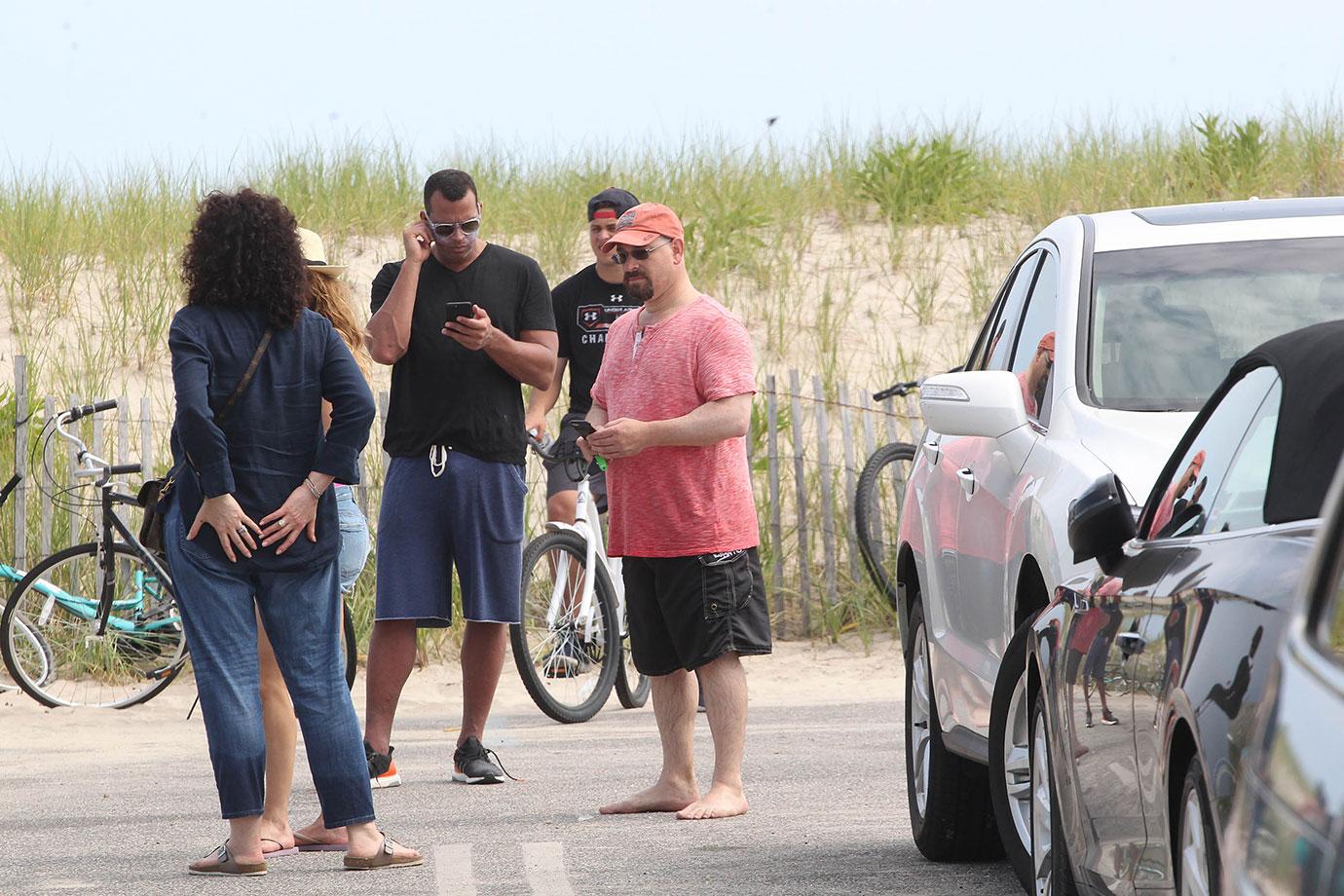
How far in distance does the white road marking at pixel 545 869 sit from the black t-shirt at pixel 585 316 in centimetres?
386

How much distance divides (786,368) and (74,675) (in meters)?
9.12

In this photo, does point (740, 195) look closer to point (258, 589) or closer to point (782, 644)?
point (782, 644)

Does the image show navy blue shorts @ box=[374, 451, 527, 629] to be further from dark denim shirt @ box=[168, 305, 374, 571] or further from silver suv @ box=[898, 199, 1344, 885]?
silver suv @ box=[898, 199, 1344, 885]

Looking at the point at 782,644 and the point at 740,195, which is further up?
the point at 740,195

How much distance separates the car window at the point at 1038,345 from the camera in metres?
5.89

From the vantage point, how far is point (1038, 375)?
5.98m

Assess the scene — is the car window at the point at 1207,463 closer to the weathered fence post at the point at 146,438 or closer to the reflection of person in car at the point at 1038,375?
the reflection of person in car at the point at 1038,375

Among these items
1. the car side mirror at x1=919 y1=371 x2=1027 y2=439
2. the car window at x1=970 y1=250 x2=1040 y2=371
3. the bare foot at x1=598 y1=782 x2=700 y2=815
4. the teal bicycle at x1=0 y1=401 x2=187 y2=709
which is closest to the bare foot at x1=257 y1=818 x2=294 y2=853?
the bare foot at x1=598 y1=782 x2=700 y2=815

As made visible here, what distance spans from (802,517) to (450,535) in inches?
240

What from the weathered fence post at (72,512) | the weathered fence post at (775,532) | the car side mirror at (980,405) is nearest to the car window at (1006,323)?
the car side mirror at (980,405)

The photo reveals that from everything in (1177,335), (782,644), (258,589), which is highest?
(1177,335)

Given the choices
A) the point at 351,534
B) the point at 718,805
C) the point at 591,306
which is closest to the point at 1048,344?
the point at 718,805

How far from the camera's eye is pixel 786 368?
1970 centimetres

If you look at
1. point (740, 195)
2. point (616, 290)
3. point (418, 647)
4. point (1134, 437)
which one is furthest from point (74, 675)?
point (740, 195)
